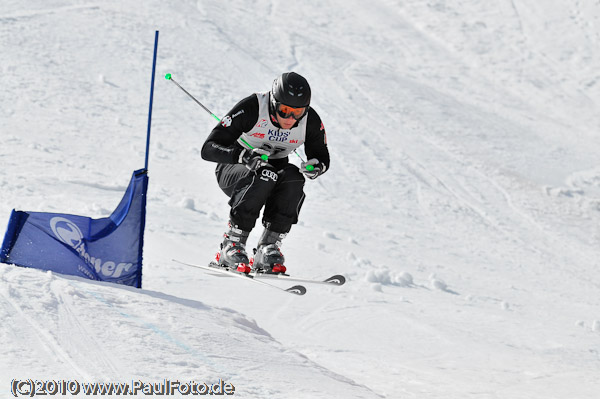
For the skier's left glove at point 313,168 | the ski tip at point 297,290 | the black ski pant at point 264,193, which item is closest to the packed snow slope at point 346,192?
the ski tip at point 297,290

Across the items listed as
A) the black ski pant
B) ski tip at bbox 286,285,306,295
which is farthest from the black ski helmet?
ski tip at bbox 286,285,306,295

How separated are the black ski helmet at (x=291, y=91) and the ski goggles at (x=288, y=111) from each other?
0.08 metres

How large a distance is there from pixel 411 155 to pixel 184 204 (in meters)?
5.18

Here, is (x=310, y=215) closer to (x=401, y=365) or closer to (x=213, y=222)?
(x=213, y=222)

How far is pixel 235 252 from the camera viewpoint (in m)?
6.36

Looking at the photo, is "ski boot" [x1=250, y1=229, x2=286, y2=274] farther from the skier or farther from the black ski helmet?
the black ski helmet

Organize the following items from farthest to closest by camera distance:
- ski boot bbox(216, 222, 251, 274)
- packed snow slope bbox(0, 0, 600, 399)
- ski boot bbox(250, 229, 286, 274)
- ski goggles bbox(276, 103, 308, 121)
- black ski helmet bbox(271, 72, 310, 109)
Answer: ski boot bbox(250, 229, 286, 274)
ski boot bbox(216, 222, 251, 274)
ski goggles bbox(276, 103, 308, 121)
black ski helmet bbox(271, 72, 310, 109)
packed snow slope bbox(0, 0, 600, 399)

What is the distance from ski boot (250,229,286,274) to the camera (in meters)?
6.43

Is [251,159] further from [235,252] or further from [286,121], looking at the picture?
[235,252]

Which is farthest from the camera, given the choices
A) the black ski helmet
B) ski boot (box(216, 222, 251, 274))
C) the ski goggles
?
ski boot (box(216, 222, 251, 274))

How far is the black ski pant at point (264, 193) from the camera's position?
6254 mm

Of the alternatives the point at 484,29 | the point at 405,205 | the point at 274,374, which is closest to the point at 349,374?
the point at 274,374

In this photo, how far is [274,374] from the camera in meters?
4.80

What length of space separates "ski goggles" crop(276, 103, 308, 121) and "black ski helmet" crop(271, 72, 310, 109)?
0.27 ft
